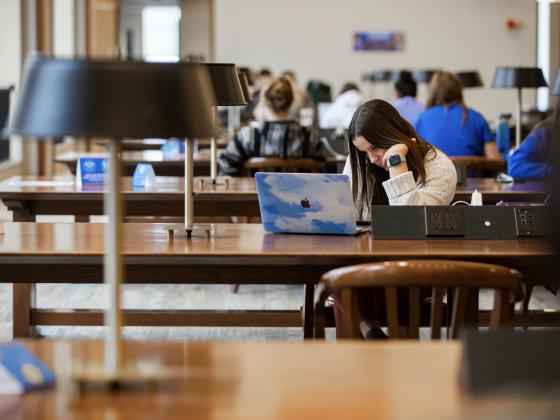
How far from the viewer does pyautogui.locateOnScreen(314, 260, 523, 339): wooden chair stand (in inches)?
79.0

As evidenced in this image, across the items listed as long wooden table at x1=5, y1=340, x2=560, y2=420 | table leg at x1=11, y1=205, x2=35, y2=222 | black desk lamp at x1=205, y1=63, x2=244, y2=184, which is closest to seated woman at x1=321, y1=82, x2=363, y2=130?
table leg at x1=11, y1=205, x2=35, y2=222

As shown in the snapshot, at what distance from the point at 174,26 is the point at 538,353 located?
28.6m

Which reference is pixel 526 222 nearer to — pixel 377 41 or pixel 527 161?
pixel 527 161

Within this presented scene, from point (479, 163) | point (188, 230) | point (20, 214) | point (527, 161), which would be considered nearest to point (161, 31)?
→ point (479, 163)

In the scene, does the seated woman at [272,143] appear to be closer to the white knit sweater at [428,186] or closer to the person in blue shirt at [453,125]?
the person in blue shirt at [453,125]

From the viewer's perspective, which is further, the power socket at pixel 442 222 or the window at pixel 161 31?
the window at pixel 161 31

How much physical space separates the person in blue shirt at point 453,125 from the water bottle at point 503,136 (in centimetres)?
47

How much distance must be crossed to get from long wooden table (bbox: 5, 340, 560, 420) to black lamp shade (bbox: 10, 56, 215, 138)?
0.37m

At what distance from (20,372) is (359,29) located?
48.1 feet

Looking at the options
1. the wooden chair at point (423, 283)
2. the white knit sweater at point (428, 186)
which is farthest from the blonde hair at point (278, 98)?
the wooden chair at point (423, 283)

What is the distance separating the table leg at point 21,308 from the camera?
412 cm

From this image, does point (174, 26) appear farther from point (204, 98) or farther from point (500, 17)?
point (204, 98)

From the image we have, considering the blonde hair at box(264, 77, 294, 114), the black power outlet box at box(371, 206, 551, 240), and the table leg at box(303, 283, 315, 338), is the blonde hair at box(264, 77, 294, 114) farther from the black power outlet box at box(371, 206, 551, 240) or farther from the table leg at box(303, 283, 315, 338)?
the black power outlet box at box(371, 206, 551, 240)

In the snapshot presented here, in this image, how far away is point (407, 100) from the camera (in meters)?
8.33
